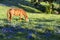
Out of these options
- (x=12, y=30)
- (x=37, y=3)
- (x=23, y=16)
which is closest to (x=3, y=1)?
(x=37, y=3)

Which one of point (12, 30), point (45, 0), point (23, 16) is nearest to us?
point (12, 30)

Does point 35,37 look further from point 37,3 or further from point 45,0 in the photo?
point 45,0

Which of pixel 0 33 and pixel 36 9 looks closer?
pixel 0 33

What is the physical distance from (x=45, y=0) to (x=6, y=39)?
40369mm

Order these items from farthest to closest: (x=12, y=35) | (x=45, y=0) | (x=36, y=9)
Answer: (x=45, y=0)
(x=36, y=9)
(x=12, y=35)

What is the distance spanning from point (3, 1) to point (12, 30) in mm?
36031

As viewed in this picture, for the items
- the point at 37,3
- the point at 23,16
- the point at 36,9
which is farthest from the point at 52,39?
the point at 37,3

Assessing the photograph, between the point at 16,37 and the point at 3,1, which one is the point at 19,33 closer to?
the point at 16,37

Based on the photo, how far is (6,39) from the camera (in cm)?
1398

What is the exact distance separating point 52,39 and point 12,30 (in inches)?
A: 130

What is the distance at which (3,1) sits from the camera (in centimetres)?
5244

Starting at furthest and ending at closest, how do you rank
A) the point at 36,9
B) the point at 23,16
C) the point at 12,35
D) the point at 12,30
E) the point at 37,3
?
the point at 37,3 → the point at 36,9 → the point at 23,16 → the point at 12,30 → the point at 12,35

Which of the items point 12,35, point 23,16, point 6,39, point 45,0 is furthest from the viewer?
point 45,0

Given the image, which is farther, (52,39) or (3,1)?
(3,1)
